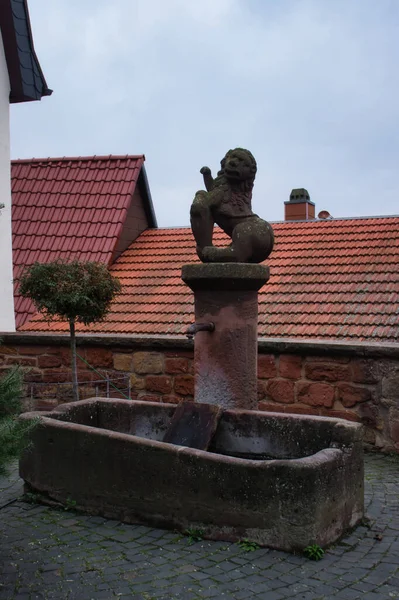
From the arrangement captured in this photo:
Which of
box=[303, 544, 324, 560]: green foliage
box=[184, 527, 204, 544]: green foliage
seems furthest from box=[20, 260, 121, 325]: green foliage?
box=[303, 544, 324, 560]: green foliage

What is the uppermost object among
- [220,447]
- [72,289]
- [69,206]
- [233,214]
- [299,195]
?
[299,195]

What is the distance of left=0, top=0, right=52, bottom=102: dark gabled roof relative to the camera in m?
11.5

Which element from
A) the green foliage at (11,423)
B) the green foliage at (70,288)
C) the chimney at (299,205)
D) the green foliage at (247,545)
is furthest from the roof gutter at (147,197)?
the green foliage at (247,545)

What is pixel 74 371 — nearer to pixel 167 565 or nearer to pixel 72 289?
pixel 72 289

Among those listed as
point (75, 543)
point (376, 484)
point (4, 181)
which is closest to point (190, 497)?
point (75, 543)

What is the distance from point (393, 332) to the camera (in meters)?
8.98

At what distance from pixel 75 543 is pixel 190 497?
30.0 inches

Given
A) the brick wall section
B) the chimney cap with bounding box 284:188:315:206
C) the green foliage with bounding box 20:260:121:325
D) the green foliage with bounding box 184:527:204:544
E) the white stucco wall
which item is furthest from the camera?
the chimney cap with bounding box 284:188:315:206

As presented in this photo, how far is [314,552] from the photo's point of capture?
413cm

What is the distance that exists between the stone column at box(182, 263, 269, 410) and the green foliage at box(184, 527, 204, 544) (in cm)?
118

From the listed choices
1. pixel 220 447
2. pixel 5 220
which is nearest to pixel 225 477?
pixel 220 447

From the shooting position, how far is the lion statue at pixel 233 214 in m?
5.54

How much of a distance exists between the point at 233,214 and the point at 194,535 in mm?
2491

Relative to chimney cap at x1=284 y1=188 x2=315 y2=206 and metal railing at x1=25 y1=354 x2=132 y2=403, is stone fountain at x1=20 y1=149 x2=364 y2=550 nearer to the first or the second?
metal railing at x1=25 y1=354 x2=132 y2=403
